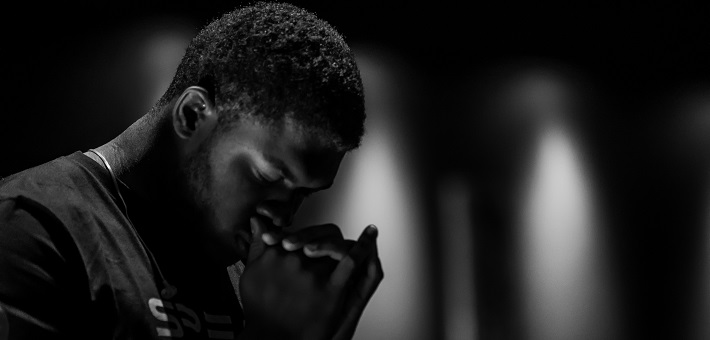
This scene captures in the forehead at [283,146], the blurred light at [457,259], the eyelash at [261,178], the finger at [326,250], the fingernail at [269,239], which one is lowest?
the blurred light at [457,259]

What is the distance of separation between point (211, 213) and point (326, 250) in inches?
8.9

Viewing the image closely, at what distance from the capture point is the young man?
82cm

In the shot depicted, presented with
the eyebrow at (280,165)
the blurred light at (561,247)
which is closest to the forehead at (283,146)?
the eyebrow at (280,165)

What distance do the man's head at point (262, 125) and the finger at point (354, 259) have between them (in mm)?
140

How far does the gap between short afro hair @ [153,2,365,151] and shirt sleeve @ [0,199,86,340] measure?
0.98 ft

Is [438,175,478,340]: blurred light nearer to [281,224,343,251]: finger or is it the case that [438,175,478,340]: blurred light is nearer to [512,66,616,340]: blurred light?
[512,66,616,340]: blurred light

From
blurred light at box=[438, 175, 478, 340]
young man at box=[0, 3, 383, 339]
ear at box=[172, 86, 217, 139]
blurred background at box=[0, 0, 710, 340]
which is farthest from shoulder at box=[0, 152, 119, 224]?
blurred light at box=[438, 175, 478, 340]

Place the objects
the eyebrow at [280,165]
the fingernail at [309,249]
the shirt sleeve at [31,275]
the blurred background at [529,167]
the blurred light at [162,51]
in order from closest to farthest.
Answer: the shirt sleeve at [31,275] < the fingernail at [309,249] < the eyebrow at [280,165] < the blurred light at [162,51] < the blurred background at [529,167]

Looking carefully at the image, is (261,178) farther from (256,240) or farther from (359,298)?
(359,298)

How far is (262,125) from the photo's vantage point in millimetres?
1014

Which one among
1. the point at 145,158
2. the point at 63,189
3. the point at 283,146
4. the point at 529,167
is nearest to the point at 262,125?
the point at 283,146

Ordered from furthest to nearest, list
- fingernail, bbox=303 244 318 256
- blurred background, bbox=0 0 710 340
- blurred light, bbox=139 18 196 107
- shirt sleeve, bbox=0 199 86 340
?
blurred background, bbox=0 0 710 340 → blurred light, bbox=139 18 196 107 → fingernail, bbox=303 244 318 256 → shirt sleeve, bbox=0 199 86 340

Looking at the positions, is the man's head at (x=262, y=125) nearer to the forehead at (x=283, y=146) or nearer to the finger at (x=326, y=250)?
the forehead at (x=283, y=146)

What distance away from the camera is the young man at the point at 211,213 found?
822 mm
